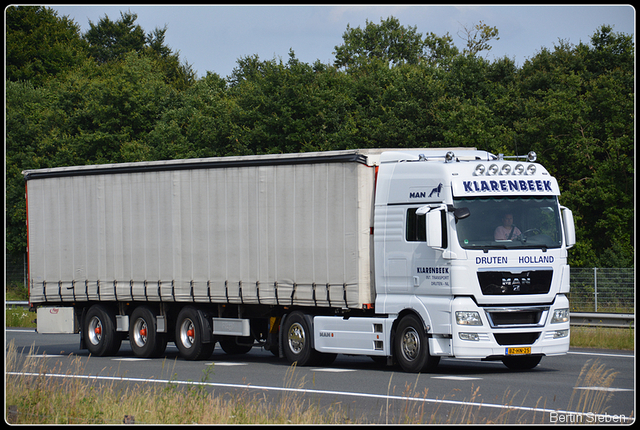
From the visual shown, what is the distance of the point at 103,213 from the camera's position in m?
20.2

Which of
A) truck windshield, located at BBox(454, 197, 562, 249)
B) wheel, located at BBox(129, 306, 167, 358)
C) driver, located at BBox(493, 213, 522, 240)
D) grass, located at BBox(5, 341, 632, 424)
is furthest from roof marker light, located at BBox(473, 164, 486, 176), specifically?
wheel, located at BBox(129, 306, 167, 358)

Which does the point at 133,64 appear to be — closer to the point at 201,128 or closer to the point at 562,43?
the point at 201,128

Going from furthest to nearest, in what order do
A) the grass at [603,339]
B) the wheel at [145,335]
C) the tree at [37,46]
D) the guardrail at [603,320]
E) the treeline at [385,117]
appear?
the tree at [37,46] < the treeline at [385,117] < the guardrail at [603,320] < the grass at [603,339] < the wheel at [145,335]

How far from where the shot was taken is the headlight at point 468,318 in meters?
14.5

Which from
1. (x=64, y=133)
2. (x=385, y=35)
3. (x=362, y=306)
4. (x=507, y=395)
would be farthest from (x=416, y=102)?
(x=385, y=35)

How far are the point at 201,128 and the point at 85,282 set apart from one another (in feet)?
91.0

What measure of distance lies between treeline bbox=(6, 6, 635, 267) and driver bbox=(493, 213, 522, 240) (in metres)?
17.4

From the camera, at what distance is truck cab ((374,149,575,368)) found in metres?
14.5

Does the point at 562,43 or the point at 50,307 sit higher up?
the point at 562,43

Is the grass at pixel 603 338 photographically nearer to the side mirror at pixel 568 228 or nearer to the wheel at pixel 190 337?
the side mirror at pixel 568 228

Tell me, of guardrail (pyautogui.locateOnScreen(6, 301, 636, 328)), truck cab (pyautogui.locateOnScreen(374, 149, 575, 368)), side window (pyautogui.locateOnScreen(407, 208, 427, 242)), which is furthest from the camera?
guardrail (pyautogui.locateOnScreen(6, 301, 636, 328))

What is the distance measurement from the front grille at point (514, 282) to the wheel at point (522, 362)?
153 centimetres

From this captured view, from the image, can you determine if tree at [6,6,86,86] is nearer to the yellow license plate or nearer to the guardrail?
the guardrail

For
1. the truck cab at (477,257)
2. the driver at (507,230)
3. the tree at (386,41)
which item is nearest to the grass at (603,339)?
the truck cab at (477,257)
